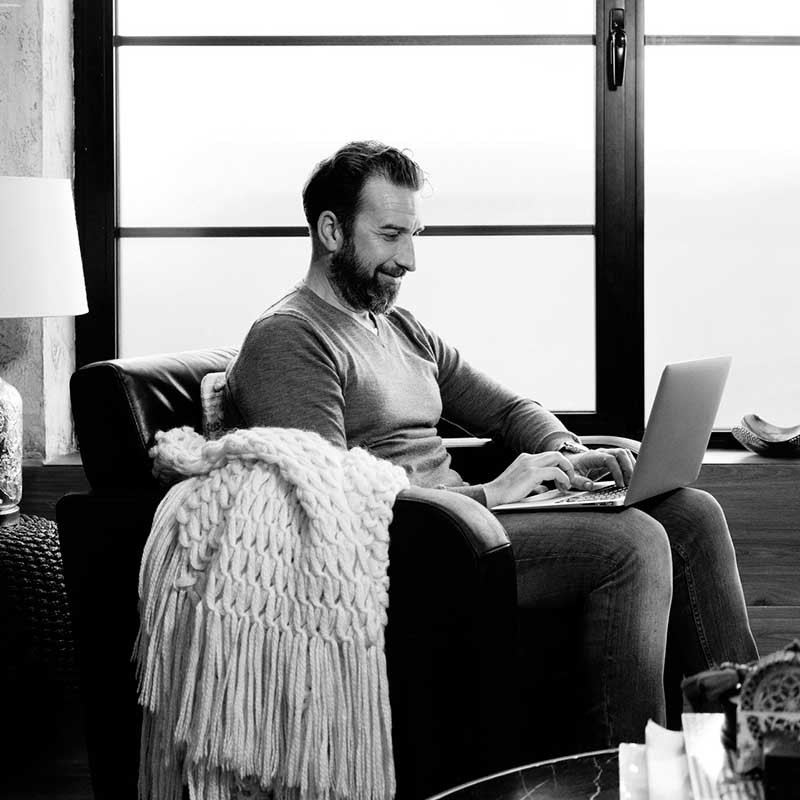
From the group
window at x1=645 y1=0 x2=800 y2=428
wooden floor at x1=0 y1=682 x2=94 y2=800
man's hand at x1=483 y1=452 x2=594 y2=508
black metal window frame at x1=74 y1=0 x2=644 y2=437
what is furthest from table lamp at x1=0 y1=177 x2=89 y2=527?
window at x1=645 y1=0 x2=800 y2=428

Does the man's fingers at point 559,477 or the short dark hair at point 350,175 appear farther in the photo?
the short dark hair at point 350,175

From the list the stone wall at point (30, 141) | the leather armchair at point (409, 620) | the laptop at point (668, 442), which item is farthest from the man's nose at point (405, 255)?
the stone wall at point (30, 141)

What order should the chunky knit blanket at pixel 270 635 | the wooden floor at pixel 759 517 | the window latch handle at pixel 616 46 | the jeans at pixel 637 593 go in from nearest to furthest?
the chunky knit blanket at pixel 270 635 → the jeans at pixel 637 593 → the wooden floor at pixel 759 517 → the window latch handle at pixel 616 46

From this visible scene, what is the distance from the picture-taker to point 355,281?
7.16ft

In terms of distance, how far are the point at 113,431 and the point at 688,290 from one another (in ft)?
5.83

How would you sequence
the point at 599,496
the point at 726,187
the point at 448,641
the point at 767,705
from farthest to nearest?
the point at 726,187 → the point at 599,496 → the point at 448,641 → the point at 767,705

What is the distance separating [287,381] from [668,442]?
644 millimetres

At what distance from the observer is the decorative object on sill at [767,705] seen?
96 cm

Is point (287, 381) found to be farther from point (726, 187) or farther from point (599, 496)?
point (726, 187)

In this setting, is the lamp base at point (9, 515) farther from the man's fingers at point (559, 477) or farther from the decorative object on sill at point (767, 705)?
the decorative object on sill at point (767, 705)

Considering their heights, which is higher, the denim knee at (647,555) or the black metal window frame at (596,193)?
the black metal window frame at (596,193)

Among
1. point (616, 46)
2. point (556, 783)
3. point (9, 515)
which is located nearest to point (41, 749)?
point (9, 515)

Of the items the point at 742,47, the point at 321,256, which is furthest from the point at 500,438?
the point at 742,47

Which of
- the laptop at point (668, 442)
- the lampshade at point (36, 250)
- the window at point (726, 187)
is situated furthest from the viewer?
the window at point (726, 187)
